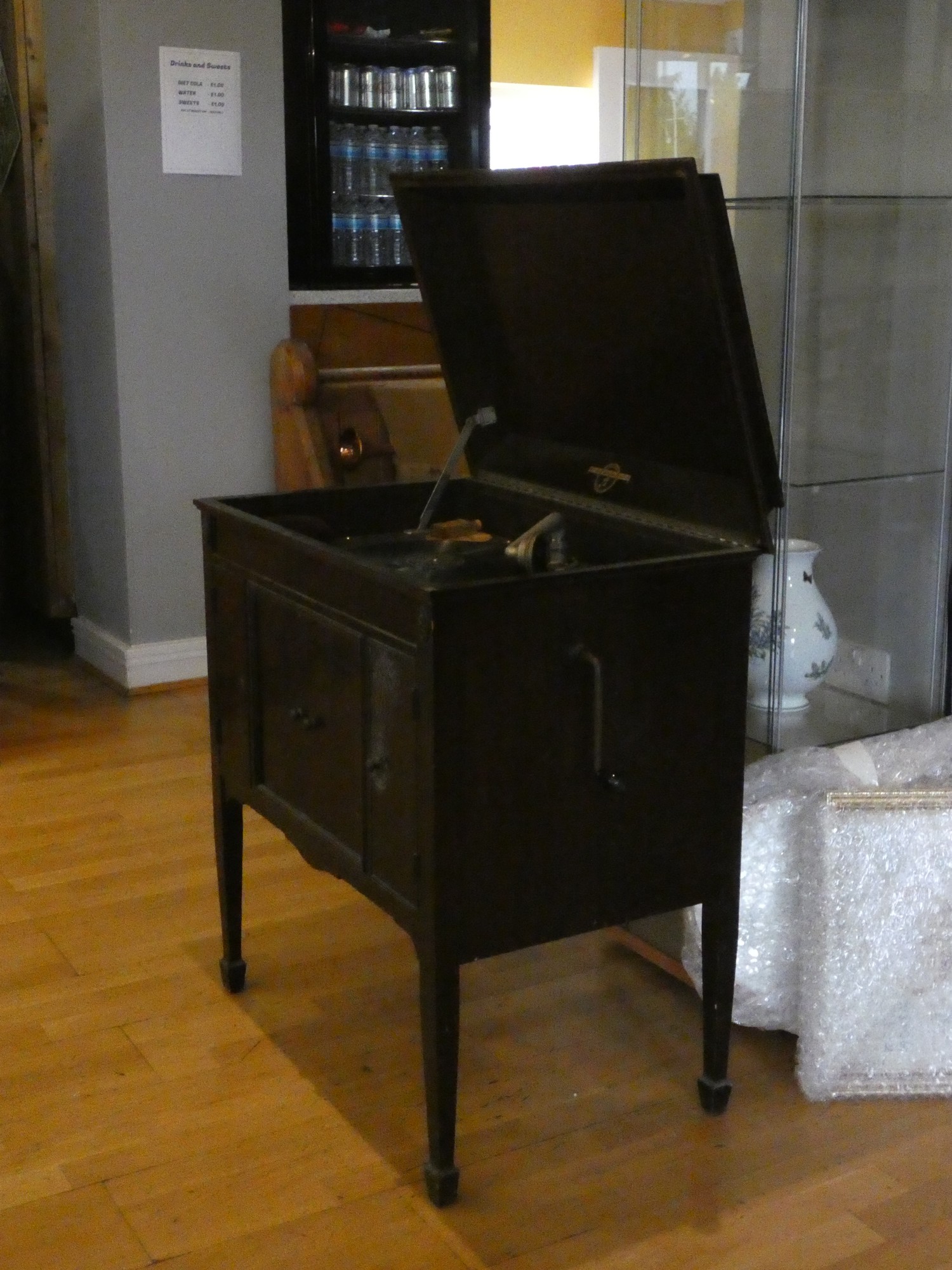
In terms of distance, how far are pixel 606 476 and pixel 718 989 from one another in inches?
29.2

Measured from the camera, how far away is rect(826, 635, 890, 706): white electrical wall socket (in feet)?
9.35

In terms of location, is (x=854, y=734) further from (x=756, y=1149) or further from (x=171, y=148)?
(x=171, y=148)

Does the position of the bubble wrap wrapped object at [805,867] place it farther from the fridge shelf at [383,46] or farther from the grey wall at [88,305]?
the fridge shelf at [383,46]

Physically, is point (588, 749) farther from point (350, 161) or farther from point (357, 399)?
point (350, 161)

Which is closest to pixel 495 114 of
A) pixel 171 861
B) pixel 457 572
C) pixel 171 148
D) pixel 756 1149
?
pixel 171 148

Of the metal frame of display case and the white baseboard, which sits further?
the white baseboard

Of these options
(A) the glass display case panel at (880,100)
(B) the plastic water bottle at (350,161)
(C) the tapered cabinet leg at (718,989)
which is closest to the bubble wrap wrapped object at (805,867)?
(C) the tapered cabinet leg at (718,989)

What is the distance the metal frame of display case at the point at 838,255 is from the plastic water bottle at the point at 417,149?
227 cm

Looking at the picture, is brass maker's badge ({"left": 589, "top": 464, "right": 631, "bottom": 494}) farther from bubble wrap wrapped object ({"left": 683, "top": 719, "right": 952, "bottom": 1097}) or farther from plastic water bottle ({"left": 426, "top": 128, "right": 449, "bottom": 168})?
plastic water bottle ({"left": 426, "top": 128, "right": 449, "bottom": 168})

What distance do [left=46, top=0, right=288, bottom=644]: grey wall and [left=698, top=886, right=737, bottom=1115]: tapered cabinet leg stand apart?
8.07ft

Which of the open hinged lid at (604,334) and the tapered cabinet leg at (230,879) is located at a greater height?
the open hinged lid at (604,334)

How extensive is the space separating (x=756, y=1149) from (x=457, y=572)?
884 mm

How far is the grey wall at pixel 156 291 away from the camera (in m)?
3.97

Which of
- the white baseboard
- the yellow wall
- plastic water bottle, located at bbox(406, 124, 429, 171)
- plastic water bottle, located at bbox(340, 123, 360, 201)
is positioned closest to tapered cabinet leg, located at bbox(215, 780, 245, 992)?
the white baseboard
